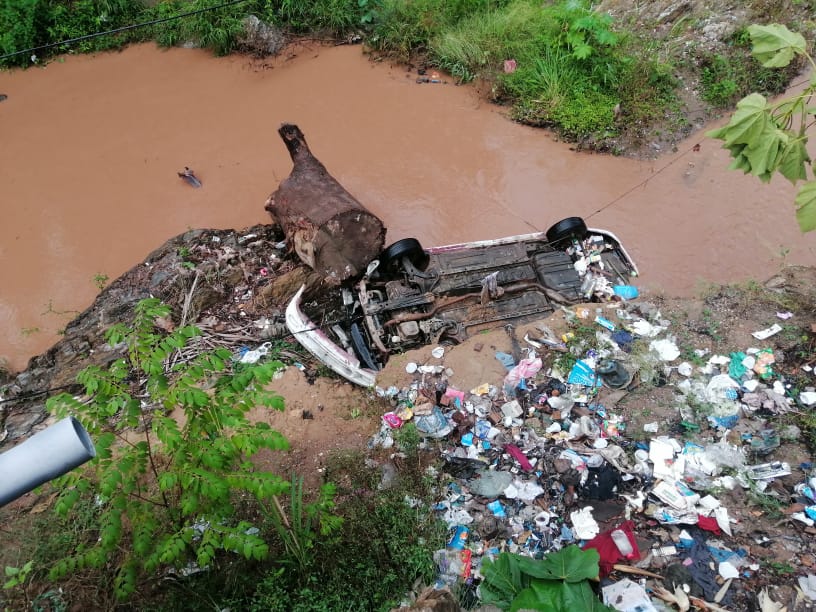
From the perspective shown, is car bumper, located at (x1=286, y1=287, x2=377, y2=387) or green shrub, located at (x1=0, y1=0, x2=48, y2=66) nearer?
car bumper, located at (x1=286, y1=287, x2=377, y2=387)

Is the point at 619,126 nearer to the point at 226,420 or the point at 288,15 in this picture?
the point at 288,15

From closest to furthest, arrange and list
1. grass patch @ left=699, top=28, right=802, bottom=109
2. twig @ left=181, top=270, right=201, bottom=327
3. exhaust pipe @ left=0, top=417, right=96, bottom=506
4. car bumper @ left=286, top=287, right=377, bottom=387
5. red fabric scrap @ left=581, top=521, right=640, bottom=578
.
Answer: exhaust pipe @ left=0, top=417, right=96, bottom=506 → red fabric scrap @ left=581, top=521, right=640, bottom=578 → car bumper @ left=286, top=287, right=377, bottom=387 → twig @ left=181, top=270, right=201, bottom=327 → grass patch @ left=699, top=28, right=802, bottom=109

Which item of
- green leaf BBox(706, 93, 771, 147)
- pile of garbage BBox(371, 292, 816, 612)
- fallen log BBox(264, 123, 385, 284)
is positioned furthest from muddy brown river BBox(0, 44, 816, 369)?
green leaf BBox(706, 93, 771, 147)

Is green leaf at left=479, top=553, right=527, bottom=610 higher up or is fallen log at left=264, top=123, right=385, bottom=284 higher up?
fallen log at left=264, top=123, right=385, bottom=284

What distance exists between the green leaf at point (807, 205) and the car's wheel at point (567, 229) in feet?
8.16

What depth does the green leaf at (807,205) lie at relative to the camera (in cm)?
282

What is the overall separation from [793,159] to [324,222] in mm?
3451

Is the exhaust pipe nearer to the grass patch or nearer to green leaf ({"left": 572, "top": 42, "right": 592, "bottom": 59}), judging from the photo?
green leaf ({"left": 572, "top": 42, "right": 592, "bottom": 59})

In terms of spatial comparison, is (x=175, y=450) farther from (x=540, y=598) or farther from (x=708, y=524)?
(x=708, y=524)

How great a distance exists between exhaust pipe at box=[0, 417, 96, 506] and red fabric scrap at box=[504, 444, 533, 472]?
298cm

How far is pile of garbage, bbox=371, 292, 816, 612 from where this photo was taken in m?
3.37

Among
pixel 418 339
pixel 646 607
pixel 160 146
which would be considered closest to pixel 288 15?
pixel 160 146

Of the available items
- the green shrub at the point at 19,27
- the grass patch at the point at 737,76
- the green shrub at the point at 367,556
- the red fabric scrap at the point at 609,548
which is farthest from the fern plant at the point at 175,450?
the green shrub at the point at 19,27

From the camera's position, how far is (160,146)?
23.6 feet
